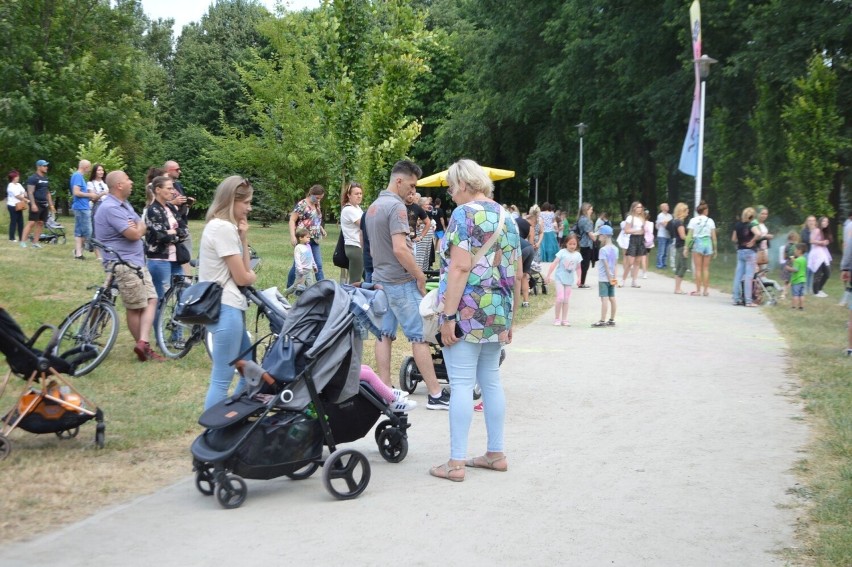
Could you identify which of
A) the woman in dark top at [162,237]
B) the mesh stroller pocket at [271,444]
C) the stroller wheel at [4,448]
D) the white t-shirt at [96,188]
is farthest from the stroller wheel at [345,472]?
the white t-shirt at [96,188]

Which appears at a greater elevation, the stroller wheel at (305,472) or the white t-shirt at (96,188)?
the white t-shirt at (96,188)

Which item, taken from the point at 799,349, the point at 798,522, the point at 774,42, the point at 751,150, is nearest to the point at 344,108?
the point at 799,349

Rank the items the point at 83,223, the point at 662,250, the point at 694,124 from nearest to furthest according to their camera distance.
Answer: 1. the point at 83,223
2. the point at 694,124
3. the point at 662,250

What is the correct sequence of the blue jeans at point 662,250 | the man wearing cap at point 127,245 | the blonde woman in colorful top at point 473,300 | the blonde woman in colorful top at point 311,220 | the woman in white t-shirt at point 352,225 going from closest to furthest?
1. the blonde woman in colorful top at point 473,300
2. the man wearing cap at point 127,245
3. the woman in white t-shirt at point 352,225
4. the blonde woman in colorful top at point 311,220
5. the blue jeans at point 662,250

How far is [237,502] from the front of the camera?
5668 mm

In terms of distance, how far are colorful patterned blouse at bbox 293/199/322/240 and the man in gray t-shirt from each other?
7855 mm

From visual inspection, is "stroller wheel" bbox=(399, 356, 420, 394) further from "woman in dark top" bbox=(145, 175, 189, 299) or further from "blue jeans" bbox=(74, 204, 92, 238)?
"blue jeans" bbox=(74, 204, 92, 238)

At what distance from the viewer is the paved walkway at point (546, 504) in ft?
16.2

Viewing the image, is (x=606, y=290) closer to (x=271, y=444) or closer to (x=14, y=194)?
(x=271, y=444)

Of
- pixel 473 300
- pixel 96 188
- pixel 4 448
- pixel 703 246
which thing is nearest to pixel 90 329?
Answer: pixel 4 448

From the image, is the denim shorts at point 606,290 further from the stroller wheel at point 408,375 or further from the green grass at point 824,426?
the stroller wheel at point 408,375

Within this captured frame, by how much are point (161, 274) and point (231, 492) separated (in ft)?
18.3

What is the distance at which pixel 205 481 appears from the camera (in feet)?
19.3

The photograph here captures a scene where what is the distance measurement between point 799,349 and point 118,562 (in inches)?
407
